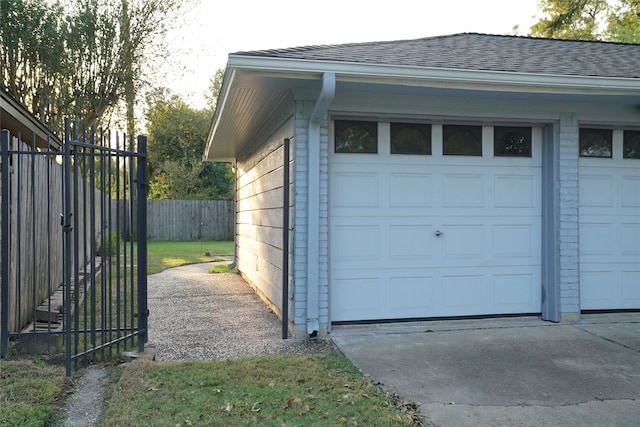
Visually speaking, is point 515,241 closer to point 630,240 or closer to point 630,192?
point 630,240

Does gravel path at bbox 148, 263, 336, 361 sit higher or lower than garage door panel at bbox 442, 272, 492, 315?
lower

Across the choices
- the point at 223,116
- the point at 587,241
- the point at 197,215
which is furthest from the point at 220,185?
the point at 587,241

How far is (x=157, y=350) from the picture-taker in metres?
4.95

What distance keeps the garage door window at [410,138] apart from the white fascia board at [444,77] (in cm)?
76

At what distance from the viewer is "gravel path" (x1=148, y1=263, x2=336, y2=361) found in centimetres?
496

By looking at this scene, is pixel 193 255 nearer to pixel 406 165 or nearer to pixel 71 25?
pixel 71 25

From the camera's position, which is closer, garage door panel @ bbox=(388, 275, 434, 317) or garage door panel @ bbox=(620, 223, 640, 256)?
garage door panel @ bbox=(388, 275, 434, 317)

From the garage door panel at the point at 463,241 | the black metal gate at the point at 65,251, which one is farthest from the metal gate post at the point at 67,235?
the garage door panel at the point at 463,241

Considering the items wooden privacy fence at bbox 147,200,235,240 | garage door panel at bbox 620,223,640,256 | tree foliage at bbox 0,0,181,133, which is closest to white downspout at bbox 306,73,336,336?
garage door panel at bbox 620,223,640,256

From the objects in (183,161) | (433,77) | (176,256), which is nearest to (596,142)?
(433,77)

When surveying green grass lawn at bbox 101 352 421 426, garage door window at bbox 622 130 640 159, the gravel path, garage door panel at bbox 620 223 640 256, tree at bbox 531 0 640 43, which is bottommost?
the gravel path

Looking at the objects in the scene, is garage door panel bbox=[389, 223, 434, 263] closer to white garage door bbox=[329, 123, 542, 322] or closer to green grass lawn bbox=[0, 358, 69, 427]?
white garage door bbox=[329, 123, 542, 322]

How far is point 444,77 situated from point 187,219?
1833 cm

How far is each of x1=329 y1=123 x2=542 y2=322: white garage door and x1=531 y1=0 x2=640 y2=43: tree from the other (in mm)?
17077
